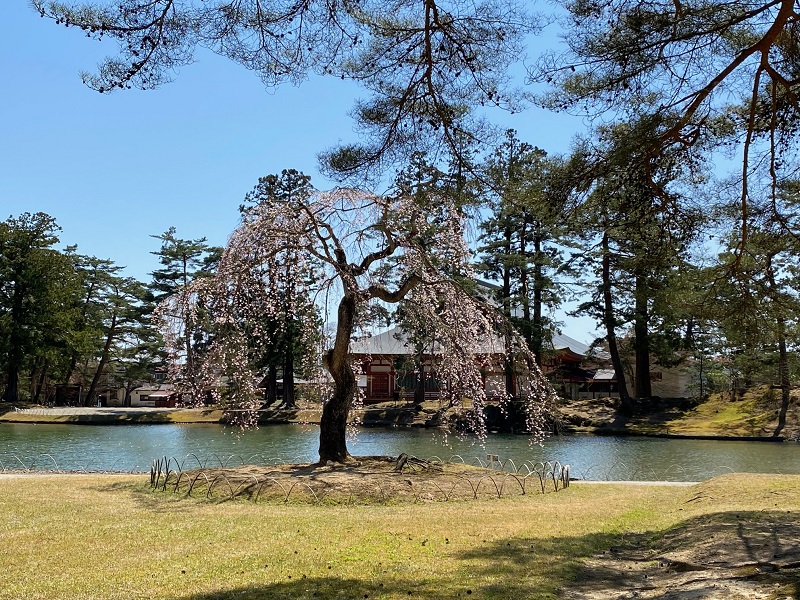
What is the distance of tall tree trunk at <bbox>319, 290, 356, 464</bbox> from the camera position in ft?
35.0

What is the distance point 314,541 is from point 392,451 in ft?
42.5

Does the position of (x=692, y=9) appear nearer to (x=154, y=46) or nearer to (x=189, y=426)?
(x=154, y=46)

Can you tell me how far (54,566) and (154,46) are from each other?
391 cm

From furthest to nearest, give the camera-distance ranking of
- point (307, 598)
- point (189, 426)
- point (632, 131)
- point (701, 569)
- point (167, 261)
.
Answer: point (167, 261)
point (189, 426)
point (632, 131)
point (701, 569)
point (307, 598)

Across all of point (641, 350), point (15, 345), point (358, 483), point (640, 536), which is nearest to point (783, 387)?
point (641, 350)

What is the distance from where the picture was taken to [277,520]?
687 cm

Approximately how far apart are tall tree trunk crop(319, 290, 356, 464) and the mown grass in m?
2.67

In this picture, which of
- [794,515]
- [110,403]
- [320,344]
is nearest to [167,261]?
[110,403]

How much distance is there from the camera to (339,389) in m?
10.8

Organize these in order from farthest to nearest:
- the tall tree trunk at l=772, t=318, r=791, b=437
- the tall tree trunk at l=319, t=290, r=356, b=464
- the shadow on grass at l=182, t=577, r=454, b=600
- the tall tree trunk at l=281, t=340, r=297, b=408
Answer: the tall tree trunk at l=281, t=340, r=297, b=408 < the tall tree trunk at l=772, t=318, r=791, b=437 < the tall tree trunk at l=319, t=290, r=356, b=464 < the shadow on grass at l=182, t=577, r=454, b=600

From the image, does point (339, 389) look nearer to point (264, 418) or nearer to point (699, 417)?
point (699, 417)

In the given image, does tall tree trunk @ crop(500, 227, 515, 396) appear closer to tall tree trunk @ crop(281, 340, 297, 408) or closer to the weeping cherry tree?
tall tree trunk @ crop(281, 340, 297, 408)

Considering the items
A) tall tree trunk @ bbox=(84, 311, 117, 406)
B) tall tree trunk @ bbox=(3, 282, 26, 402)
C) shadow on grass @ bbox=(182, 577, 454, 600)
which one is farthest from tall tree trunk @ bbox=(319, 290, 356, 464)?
tall tree trunk @ bbox=(84, 311, 117, 406)

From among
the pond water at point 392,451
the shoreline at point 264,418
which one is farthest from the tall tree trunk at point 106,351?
the pond water at point 392,451
